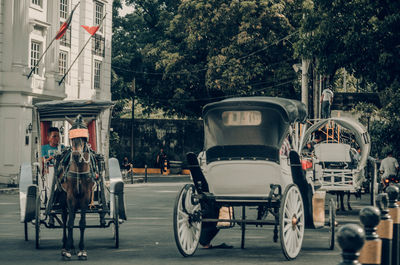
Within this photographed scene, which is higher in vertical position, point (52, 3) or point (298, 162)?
point (52, 3)

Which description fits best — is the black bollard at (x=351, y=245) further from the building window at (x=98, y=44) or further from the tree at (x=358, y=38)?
the building window at (x=98, y=44)

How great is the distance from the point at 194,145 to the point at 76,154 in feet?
141

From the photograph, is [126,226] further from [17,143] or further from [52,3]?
[52,3]

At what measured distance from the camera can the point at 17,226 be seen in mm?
16156

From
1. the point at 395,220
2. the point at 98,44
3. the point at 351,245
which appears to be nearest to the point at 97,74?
the point at 98,44

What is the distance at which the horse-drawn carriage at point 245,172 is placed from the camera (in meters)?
11.5

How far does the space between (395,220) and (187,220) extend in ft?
13.9

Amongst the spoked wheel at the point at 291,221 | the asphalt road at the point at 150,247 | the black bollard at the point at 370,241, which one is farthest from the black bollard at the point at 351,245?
the asphalt road at the point at 150,247

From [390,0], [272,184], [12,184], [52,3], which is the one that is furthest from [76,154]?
[52,3]

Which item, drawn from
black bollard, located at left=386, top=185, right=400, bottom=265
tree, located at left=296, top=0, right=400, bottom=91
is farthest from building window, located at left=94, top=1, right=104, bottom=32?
black bollard, located at left=386, top=185, right=400, bottom=265

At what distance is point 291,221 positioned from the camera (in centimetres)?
1116

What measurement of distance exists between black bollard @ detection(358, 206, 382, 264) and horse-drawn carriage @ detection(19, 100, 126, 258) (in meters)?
6.48

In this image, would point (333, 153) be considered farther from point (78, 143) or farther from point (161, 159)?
point (161, 159)

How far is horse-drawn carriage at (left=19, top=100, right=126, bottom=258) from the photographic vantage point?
37.8 ft
